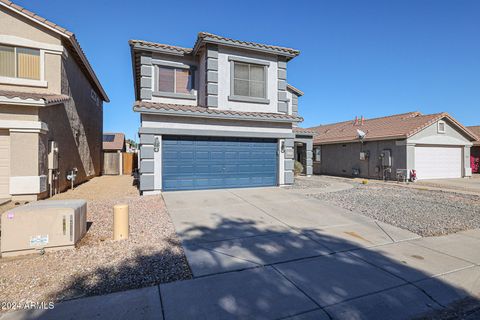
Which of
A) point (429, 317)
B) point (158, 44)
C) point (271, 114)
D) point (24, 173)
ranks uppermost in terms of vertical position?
point (158, 44)

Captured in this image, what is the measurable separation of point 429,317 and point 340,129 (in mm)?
22523

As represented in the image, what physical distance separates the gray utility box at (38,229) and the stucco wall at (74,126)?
605 centimetres

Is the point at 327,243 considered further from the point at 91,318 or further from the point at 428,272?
the point at 91,318

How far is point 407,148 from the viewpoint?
15844 millimetres

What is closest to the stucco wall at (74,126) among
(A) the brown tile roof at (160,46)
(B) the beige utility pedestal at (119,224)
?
(A) the brown tile roof at (160,46)

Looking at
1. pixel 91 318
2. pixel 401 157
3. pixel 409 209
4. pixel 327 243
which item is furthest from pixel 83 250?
pixel 401 157

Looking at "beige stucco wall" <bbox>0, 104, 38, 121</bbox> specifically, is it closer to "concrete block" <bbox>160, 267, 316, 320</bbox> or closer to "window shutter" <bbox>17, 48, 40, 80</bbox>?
"window shutter" <bbox>17, 48, 40, 80</bbox>

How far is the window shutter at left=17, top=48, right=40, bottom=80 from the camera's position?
33.7 ft

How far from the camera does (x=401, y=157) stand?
16234 millimetres

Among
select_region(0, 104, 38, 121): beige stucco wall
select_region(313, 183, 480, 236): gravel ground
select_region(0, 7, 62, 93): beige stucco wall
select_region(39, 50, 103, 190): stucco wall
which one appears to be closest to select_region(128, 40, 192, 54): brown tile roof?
select_region(0, 7, 62, 93): beige stucco wall

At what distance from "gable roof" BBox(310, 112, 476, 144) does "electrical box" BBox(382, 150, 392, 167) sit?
38.6 inches

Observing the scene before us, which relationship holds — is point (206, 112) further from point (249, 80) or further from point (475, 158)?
point (475, 158)

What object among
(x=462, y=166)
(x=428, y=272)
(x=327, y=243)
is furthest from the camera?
(x=462, y=166)

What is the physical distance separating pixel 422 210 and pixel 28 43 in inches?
643
